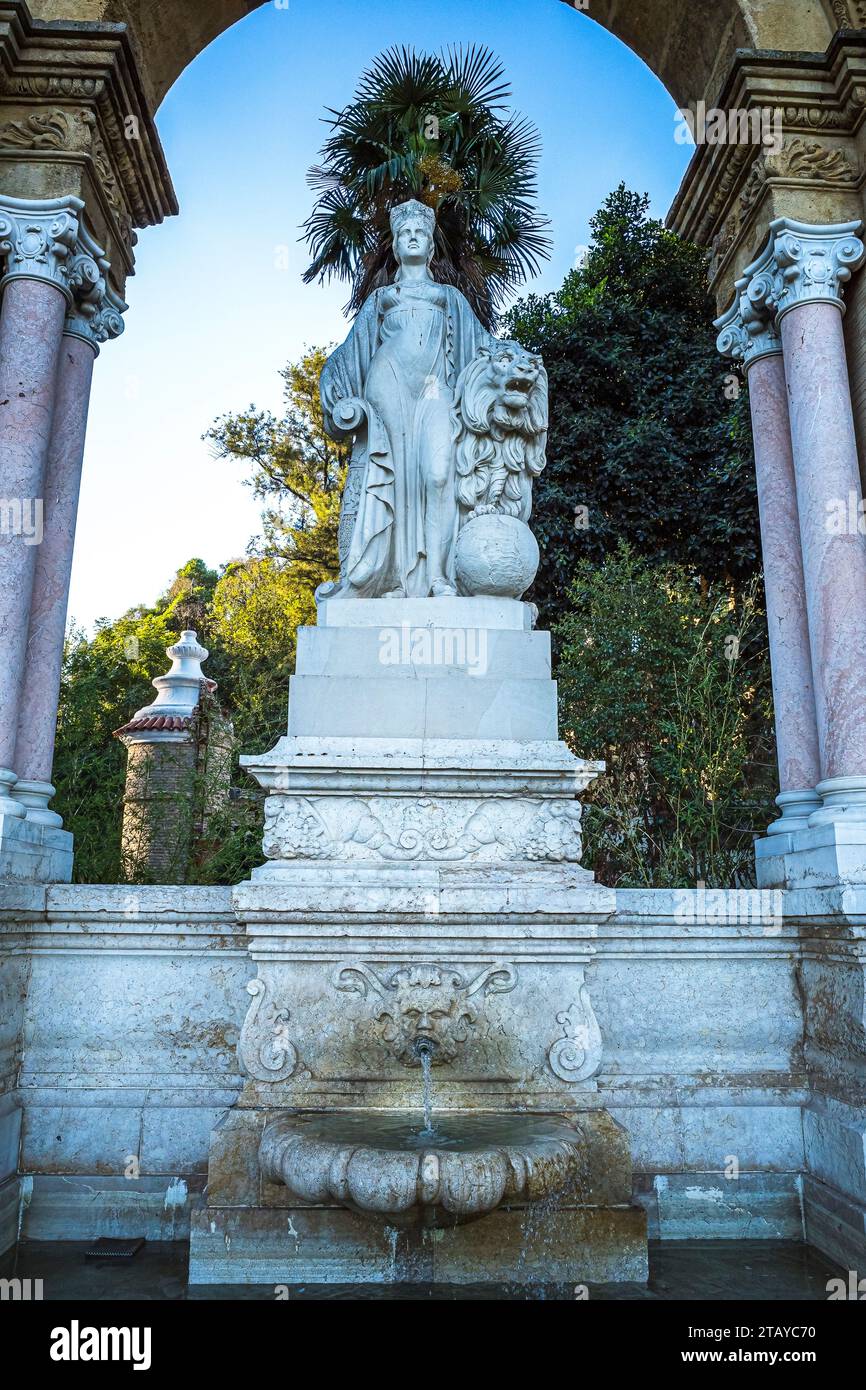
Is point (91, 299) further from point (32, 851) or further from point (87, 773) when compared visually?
point (87, 773)

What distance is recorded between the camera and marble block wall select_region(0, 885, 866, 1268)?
4809 mm

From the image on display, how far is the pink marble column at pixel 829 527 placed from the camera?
5.53 m

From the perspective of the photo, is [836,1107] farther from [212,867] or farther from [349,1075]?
[212,867]

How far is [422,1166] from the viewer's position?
3291 mm

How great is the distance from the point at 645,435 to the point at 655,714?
6.00m

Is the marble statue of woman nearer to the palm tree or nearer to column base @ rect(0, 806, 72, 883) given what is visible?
column base @ rect(0, 806, 72, 883)

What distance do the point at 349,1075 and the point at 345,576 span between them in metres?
2.65

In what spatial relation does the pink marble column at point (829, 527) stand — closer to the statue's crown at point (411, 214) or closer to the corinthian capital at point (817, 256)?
the corinthian capital at point (817, 256)

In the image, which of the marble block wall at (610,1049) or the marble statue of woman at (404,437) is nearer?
the marble block wall at (610,1049)

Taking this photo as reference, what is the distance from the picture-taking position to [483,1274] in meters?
3.76

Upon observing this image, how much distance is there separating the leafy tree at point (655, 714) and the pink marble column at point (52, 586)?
16.5ft

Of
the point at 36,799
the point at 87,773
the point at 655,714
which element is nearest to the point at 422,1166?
the point at 36,799

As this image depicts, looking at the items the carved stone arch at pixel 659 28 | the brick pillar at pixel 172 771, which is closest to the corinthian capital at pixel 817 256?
the carved stone arch at pixel 659 28

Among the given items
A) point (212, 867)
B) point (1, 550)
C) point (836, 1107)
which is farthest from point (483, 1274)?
point (212, 867)
